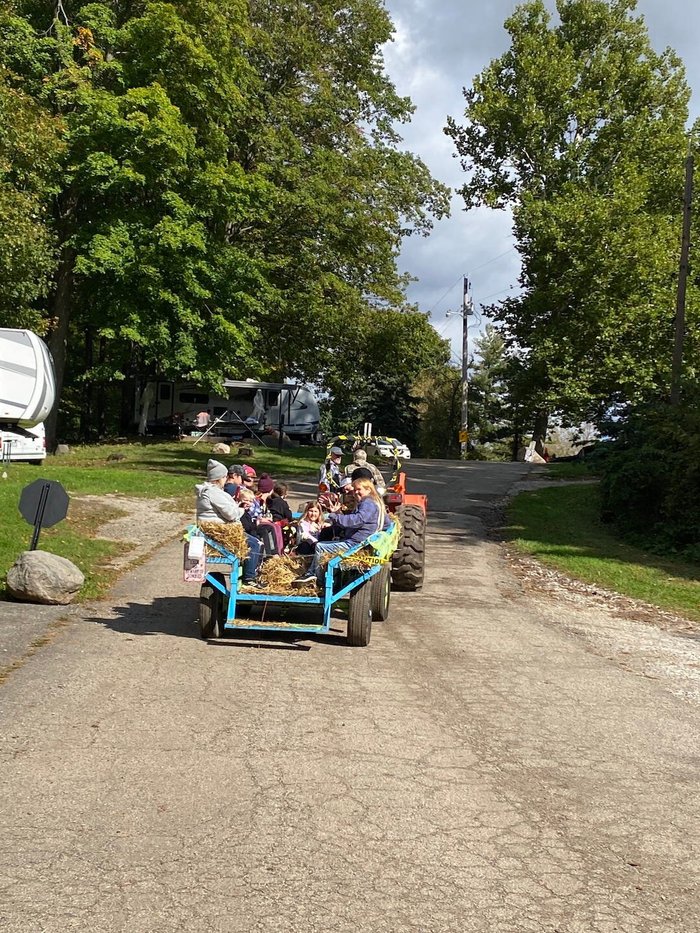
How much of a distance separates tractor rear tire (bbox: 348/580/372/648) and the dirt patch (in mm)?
5003

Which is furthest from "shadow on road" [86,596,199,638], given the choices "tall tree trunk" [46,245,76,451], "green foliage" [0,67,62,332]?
"tall tree trunk" [46,245,76,451]

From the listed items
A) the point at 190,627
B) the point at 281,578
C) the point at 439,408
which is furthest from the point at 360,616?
the point at 439,408

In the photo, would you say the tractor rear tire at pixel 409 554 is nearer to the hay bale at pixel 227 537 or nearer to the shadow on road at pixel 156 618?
the shadow on road at pixel 156 618

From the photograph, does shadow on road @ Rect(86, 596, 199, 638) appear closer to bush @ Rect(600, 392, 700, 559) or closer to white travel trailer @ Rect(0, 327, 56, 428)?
bush @ Rect(600, 392, 700, 559)

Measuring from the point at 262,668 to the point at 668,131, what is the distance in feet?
134

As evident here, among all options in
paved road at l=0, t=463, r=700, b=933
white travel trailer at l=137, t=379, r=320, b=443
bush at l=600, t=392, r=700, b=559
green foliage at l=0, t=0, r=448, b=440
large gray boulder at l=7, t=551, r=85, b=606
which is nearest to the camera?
paved road at l=0, t=463, r=700, b=933

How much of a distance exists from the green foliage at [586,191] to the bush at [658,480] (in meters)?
14.8

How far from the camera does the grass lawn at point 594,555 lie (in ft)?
43.7

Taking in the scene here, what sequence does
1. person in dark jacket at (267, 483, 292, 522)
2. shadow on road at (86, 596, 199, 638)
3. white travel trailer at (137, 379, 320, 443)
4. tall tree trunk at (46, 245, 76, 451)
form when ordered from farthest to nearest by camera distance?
white travel trailer at (137, 379, 320, 443), tall tree trunk at (46, 245, 76, 451), person in dark jacket at (267, 483, 292, 522), shadow on road at (86, 596, 199, 638)

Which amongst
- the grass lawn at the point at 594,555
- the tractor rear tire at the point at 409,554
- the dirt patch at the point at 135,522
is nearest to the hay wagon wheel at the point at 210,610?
the tractor rear tire at the point at 409,554

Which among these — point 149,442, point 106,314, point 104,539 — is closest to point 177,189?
point 106,314

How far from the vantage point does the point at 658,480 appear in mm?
19062

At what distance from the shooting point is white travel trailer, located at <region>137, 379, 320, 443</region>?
131ft

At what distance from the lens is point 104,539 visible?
48.9 ft
